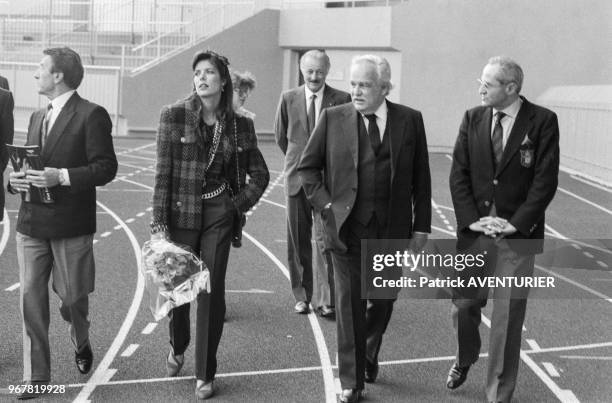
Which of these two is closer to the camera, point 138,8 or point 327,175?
point 327,175

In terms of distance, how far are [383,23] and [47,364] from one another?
25.9 m

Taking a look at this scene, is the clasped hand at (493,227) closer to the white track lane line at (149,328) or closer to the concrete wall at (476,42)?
the white track lane line at (149,328)

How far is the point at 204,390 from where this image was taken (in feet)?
23.0

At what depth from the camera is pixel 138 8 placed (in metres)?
37.6

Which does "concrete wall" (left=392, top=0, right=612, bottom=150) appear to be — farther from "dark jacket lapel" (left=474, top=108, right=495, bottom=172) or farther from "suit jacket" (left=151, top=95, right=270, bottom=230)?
"suit jacket" (left=151, top=95, right=270, bottom=230)

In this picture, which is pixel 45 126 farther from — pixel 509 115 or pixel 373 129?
pixel 509 115

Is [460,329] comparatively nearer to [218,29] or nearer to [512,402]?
[512,402]

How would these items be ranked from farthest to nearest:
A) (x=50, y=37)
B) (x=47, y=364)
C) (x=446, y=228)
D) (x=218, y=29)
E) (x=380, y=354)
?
(x=50, y=37) < (x=218, y=29) < (x=446, y=228) < (x=380, y=354) < (x=47, y=364)

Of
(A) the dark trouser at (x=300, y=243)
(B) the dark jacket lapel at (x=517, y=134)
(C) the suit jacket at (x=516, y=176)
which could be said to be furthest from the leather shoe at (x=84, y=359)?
(B) the dark jacket lapel at (x=517, y=134)

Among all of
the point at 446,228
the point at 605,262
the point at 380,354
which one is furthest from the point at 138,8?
the point at 380,354

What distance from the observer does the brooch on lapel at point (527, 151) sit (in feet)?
22.8

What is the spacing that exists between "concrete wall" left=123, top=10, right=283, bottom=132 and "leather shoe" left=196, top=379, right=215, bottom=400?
2696 centimetres

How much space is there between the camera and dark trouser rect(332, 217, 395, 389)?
6969mm

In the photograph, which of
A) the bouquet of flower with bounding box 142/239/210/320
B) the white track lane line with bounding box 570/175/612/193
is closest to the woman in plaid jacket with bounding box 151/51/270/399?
the bouquet of flower with bounding box 142/239/210/320
